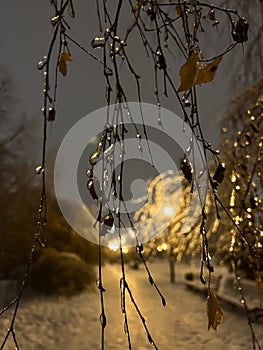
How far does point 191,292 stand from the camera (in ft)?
18.9

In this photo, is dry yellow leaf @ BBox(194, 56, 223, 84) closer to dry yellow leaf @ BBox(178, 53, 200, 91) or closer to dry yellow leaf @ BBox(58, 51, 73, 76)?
dry yellow leaf @ BBox(178, 53, 200, 91)

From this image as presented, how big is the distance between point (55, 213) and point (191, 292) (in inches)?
81.9


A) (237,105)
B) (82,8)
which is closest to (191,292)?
(237,105)

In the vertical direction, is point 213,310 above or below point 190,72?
below

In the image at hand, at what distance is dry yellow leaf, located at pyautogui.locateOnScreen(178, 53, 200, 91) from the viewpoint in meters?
0.50

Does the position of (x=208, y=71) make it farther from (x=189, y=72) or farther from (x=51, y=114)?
(x=51, y=114)

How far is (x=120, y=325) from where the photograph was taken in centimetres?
367

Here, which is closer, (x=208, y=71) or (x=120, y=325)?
(x=208, y=71)

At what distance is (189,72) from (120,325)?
3.39 m

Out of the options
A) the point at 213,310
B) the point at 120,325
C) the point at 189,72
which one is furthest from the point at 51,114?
the point at 120,325

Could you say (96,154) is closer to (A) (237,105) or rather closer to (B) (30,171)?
(A) (237,105)

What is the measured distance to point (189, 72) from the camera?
50 centimetres

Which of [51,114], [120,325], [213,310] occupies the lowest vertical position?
[120,325]

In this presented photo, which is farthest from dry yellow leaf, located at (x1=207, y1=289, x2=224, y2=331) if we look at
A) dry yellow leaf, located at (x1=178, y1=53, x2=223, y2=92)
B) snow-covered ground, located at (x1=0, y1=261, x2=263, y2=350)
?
snow-covered ground, located at (x1=0, y1=261, x2=263, y2=350)
